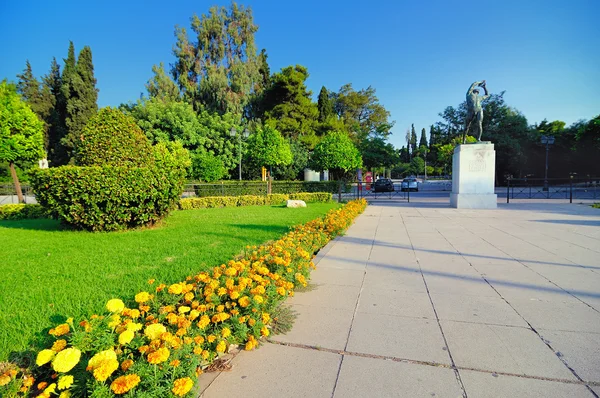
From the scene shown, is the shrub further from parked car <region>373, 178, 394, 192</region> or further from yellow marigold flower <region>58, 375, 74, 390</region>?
parked car <region>373, 178, 394, 192</region>

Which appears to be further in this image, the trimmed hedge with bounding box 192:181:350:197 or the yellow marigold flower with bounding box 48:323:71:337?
the trimmed hedge with bounding box 192:181:350:197

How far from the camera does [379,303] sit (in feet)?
9.62

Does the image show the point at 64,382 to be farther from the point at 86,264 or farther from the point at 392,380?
the point at 86,264

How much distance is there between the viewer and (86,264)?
4.20m

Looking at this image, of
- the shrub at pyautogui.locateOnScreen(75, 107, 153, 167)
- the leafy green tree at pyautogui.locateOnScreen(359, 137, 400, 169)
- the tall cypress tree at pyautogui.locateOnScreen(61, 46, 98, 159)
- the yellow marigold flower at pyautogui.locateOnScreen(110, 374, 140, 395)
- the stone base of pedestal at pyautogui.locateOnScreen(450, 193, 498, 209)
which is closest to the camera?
the yellow marigold flower at pyautogui.locateOnScreen(110, 374, 140, 395)

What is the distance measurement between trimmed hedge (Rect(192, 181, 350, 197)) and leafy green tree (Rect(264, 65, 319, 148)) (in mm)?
10310

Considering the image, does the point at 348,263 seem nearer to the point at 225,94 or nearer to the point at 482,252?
the point at 482,252

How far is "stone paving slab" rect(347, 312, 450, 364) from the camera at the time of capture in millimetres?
2059

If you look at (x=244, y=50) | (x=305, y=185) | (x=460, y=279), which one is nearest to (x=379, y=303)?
(x=460, y=279)

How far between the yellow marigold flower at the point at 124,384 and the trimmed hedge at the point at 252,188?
16.1m

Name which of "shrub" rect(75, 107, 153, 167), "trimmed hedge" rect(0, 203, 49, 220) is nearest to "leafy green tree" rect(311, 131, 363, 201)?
"shrub" rect(75, 107, 153, 167)

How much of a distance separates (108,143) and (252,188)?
11479 millimetres

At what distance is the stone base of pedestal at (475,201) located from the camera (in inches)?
475

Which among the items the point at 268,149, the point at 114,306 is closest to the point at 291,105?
the point at 268,149
